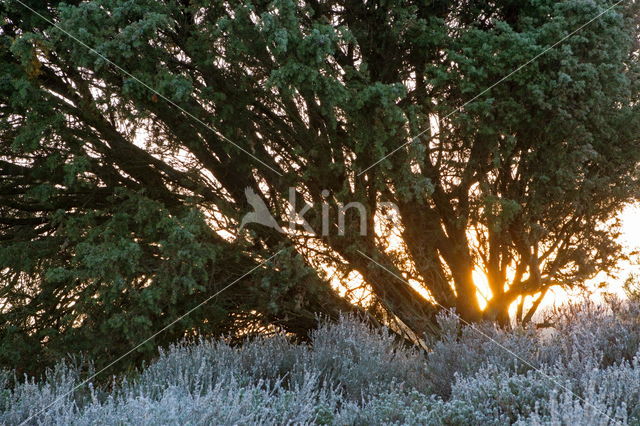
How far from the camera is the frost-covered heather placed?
386 cm

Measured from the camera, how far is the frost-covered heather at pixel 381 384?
3.86 meters

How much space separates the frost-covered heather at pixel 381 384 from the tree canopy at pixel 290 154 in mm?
1522

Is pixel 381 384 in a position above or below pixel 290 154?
below

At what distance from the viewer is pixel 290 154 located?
9.18 metres

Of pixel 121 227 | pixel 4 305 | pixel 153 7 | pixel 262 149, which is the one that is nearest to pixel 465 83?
pixel 262 149

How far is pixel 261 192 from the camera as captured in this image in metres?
9.38

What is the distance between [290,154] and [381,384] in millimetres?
4611

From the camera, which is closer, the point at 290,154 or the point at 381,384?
the point at 381,384

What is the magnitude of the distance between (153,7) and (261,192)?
3337 millimetres

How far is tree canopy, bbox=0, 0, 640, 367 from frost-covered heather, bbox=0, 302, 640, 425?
1.52 meters

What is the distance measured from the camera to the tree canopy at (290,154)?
6.94 meters

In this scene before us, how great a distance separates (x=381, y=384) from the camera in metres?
5.20

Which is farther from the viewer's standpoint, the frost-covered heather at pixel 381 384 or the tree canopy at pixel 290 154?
the tree canopy at pixel 290 154

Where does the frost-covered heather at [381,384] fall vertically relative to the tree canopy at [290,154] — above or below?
below
